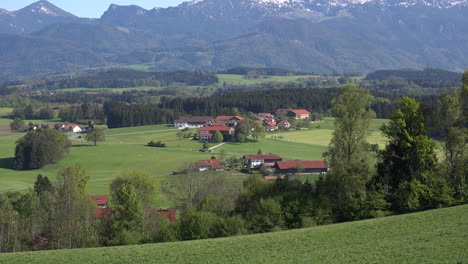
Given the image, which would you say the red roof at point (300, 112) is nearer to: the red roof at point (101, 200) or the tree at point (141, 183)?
the red roof at point (101, 200)

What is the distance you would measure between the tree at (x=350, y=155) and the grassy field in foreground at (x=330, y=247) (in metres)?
3.48

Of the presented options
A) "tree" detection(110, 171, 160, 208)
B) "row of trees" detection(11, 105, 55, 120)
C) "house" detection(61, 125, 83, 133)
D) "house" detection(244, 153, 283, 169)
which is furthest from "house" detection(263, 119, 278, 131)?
"row of trees" detection(11, 105, 55, 120)

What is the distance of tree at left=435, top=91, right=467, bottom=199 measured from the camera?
96.9 feet

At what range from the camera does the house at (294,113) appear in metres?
124

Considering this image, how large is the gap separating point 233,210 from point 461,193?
12796 millimetres

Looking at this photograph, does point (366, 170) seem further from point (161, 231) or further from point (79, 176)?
point (79, 176)

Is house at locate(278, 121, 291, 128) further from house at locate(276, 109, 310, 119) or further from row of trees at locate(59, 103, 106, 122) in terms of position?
row of trees at locate(59, 103, 106, 122)

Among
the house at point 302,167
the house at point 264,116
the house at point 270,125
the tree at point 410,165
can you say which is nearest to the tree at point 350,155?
the tree at point 410,165

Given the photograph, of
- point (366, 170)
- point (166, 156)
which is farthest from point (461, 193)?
point (166, 156)

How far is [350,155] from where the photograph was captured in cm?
2938

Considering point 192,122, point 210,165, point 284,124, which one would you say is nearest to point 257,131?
point 284,124

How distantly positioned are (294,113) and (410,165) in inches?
3760

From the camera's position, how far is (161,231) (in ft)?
92.7

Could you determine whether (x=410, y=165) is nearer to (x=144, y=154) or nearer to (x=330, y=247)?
(x=330, y=247)
